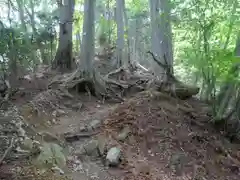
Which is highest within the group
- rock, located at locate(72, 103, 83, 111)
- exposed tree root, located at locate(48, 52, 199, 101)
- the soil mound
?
exposed tree root, located at locate(48, 52, 199, 101)

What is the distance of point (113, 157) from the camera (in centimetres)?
533

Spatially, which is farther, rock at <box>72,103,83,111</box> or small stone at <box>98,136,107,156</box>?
rock at <box>72,103,83,111</box>

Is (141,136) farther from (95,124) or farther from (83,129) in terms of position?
(83,129)

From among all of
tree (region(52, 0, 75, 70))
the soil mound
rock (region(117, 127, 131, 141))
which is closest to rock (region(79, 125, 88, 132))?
the soil mound

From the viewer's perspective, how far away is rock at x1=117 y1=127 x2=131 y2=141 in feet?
20.1

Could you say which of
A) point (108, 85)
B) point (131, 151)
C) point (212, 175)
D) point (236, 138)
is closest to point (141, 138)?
point (131, 151)

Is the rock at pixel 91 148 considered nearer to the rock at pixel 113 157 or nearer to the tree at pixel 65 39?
the rock at pixel 113 157

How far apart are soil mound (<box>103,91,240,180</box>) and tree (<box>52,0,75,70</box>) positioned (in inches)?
151

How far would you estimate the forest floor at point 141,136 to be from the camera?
522cm

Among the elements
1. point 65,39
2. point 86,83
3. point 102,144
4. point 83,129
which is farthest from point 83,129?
point 65,39

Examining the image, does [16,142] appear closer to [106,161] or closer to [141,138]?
[106,161]

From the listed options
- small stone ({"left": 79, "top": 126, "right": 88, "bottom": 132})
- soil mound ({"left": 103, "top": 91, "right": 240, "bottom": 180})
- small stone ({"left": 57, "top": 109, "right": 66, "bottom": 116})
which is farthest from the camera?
small stone ({"left": 57, "top": 109, "right": 66, "bottom": 116})

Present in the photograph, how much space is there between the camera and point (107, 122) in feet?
21.9

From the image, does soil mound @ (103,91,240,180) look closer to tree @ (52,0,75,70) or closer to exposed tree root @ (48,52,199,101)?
exposed tree root @ (48,52,199,101)
